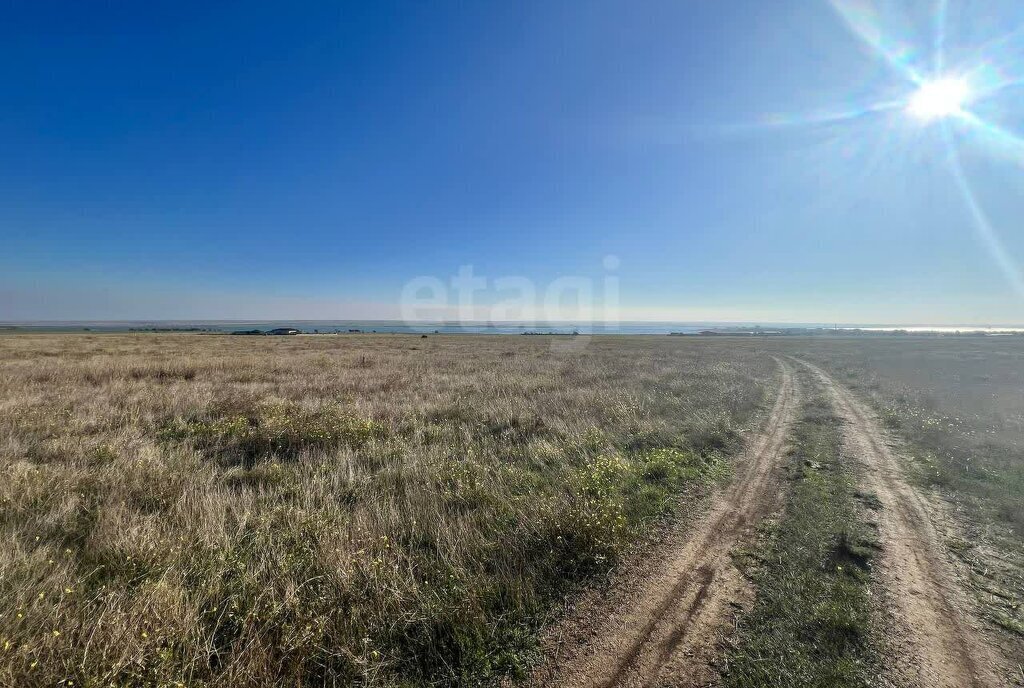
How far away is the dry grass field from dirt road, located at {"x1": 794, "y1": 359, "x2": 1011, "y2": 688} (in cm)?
278

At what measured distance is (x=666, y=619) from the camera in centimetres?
396

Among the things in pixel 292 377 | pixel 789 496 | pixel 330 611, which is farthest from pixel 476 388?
pixel 330 611

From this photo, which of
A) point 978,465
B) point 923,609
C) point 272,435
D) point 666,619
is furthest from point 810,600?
point 272,435

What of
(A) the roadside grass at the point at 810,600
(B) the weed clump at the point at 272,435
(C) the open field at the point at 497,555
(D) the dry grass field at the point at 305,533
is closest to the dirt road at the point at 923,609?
(C) the open field at the point at 497,555

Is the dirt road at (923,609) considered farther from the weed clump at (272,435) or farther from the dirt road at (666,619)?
the weed clump at (272,435)

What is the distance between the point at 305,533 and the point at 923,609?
7694mm

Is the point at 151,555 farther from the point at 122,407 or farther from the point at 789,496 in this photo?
the point at 122,407

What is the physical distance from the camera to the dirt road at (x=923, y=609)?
3.45m

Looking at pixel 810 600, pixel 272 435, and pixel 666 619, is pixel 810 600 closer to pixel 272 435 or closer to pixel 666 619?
pixel 666 619

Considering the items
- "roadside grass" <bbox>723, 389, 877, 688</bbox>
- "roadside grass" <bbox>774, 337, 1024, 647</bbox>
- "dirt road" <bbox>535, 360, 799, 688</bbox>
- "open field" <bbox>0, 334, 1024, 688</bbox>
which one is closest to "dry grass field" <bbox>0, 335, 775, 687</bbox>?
"open field" <bbox>0, 334, 1024, 688</bbox>

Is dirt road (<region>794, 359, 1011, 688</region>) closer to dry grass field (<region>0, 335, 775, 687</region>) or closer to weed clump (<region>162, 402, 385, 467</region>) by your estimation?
dry grass field (<region>0, 335, 775, 687</region>)

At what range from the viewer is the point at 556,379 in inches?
864

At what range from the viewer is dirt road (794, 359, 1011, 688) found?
11.3ft

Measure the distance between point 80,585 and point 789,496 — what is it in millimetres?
10351
